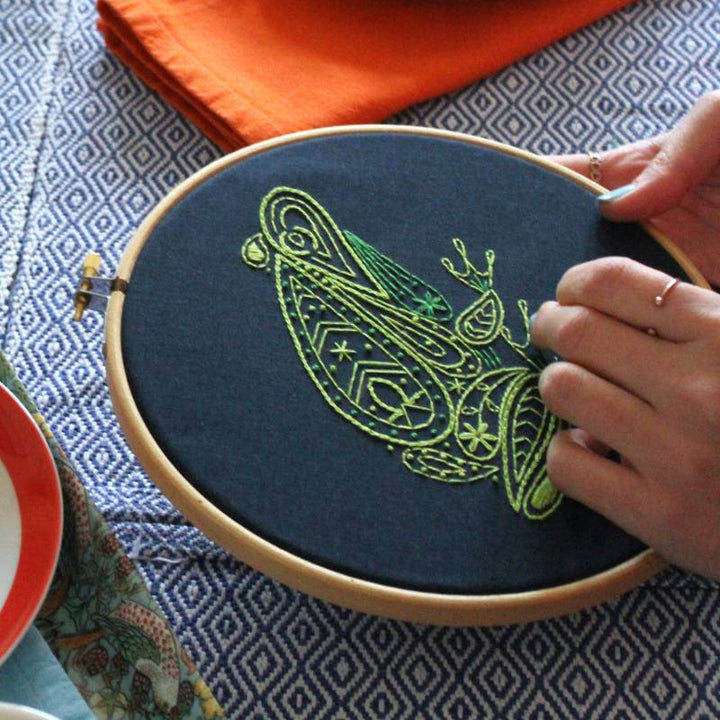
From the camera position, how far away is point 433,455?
22.7 inches

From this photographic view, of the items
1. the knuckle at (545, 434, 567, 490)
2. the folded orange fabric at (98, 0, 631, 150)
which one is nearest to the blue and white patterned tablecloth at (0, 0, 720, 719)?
the folded orange fabric at (98, 0, 631, 150)

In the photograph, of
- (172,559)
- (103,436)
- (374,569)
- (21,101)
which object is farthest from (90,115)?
(374,569)

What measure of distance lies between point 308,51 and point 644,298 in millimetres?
469

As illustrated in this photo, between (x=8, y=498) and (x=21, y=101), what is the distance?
1.61 feet

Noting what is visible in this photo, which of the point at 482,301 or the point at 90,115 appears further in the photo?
the point at 90,115

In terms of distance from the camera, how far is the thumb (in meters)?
0.67

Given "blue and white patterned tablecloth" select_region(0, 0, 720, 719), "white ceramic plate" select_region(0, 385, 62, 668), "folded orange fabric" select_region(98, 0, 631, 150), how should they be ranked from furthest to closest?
"folded orange fabric" select_region(98, 0, 631, 150) < "blue and white patterned tablecloth" select_region(0, 0, 720, 719) < "white ceramic plate" select_region(0, 385, 62, 668)

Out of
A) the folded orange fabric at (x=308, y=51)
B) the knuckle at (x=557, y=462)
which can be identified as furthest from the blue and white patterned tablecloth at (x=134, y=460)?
the knuckle at (x=557, y=462)

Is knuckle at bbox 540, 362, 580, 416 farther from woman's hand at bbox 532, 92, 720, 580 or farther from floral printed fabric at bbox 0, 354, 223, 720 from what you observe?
floral printed fabric at bbox 0, 354, 223, 720

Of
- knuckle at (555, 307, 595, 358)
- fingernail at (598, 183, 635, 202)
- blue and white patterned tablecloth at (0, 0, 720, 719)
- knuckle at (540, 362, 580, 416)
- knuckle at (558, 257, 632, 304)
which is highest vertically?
fingernail at (598, 183, 635, 202)

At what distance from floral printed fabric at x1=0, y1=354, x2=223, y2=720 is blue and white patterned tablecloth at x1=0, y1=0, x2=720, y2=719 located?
0.10 meters

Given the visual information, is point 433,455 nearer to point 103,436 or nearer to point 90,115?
point 103,436

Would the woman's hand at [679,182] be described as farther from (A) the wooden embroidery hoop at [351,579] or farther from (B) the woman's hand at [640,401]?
(A) the wooden embroidery hoop at [351,579]

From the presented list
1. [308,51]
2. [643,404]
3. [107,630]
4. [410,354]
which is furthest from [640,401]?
[308,51]
